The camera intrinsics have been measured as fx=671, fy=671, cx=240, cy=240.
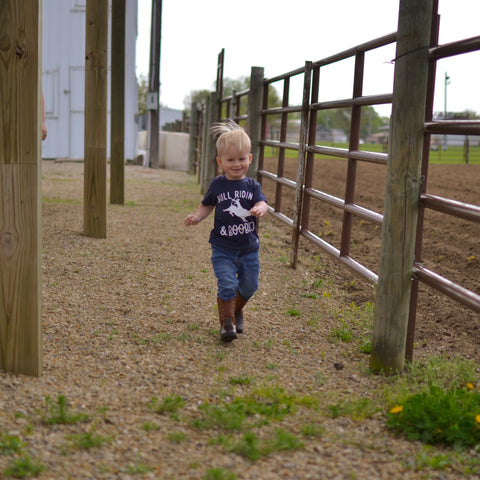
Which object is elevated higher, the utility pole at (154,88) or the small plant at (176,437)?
the utility pole at (154,88)

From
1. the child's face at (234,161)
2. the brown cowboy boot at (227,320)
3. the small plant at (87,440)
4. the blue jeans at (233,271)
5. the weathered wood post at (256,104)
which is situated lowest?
the small plant at (87,440)

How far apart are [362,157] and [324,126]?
377 feet

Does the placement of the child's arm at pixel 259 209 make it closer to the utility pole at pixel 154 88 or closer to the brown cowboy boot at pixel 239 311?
the brown cowboy boot at pixel 239 311

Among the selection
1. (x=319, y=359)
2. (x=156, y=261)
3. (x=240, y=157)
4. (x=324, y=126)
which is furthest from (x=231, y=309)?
(x=324, y=126)

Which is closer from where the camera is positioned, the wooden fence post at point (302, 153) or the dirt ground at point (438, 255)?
the dirt ground at point (438, 255)

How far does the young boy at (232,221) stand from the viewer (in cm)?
367

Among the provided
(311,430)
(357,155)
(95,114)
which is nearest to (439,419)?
(311,430)

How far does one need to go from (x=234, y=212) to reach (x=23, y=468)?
6.26 feet

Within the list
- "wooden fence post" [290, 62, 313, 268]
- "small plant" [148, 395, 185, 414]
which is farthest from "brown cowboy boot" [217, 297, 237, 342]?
"wooden fence post" [290, 62, 313, 268]

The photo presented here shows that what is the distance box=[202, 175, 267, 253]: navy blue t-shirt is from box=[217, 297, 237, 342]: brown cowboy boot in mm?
312

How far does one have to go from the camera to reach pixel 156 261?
5723mm

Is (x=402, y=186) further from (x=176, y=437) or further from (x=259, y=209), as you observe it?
(x=176, y=437)

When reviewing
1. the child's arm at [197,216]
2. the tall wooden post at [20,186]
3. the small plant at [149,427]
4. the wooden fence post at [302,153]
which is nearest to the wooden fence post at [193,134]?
the wooden fence post at [302,153]

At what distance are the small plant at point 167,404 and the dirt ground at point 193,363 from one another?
1 centimetres
